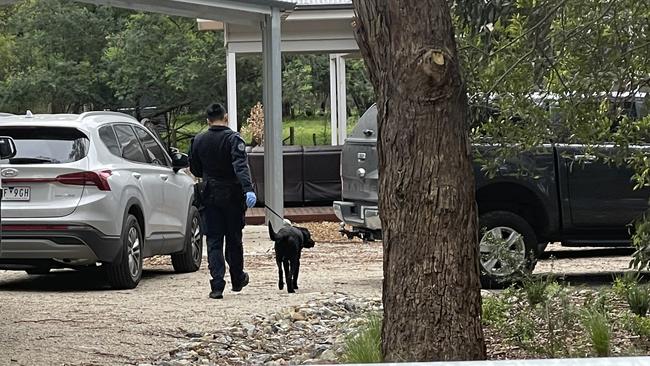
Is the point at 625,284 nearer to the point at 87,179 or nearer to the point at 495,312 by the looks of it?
the point at 495,312

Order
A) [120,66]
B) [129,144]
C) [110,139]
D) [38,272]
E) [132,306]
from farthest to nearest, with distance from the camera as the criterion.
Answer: [120,66] < [38,272] < [129,144] < [110,139] < [132,306]

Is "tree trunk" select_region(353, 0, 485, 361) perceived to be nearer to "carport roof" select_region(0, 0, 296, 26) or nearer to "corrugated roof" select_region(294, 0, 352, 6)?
"carport roof" select_region(0, 0, 296, 26)

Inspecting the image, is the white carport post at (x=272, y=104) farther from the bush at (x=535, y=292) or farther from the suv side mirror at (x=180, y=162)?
the bush at (x=535, y=292)

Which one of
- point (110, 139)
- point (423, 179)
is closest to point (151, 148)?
point (110, 139)

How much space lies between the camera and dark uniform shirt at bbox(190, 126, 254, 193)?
10461mm

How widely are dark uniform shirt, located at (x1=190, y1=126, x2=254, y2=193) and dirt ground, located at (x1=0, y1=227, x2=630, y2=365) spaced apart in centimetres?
114

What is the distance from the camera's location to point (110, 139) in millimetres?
11422

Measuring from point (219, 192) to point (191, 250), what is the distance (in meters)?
2.81

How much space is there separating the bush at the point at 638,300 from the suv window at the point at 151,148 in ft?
20.3

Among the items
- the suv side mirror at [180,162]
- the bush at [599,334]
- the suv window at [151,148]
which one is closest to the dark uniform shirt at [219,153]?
the suv window at [151,148]

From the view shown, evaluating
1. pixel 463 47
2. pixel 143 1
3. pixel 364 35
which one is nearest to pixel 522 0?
pixel 463 47

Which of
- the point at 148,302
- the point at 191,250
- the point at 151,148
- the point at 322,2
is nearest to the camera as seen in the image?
the point at 148,302

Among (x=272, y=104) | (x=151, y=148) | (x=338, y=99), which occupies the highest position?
(x=338, y=99)

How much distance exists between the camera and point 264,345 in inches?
328
